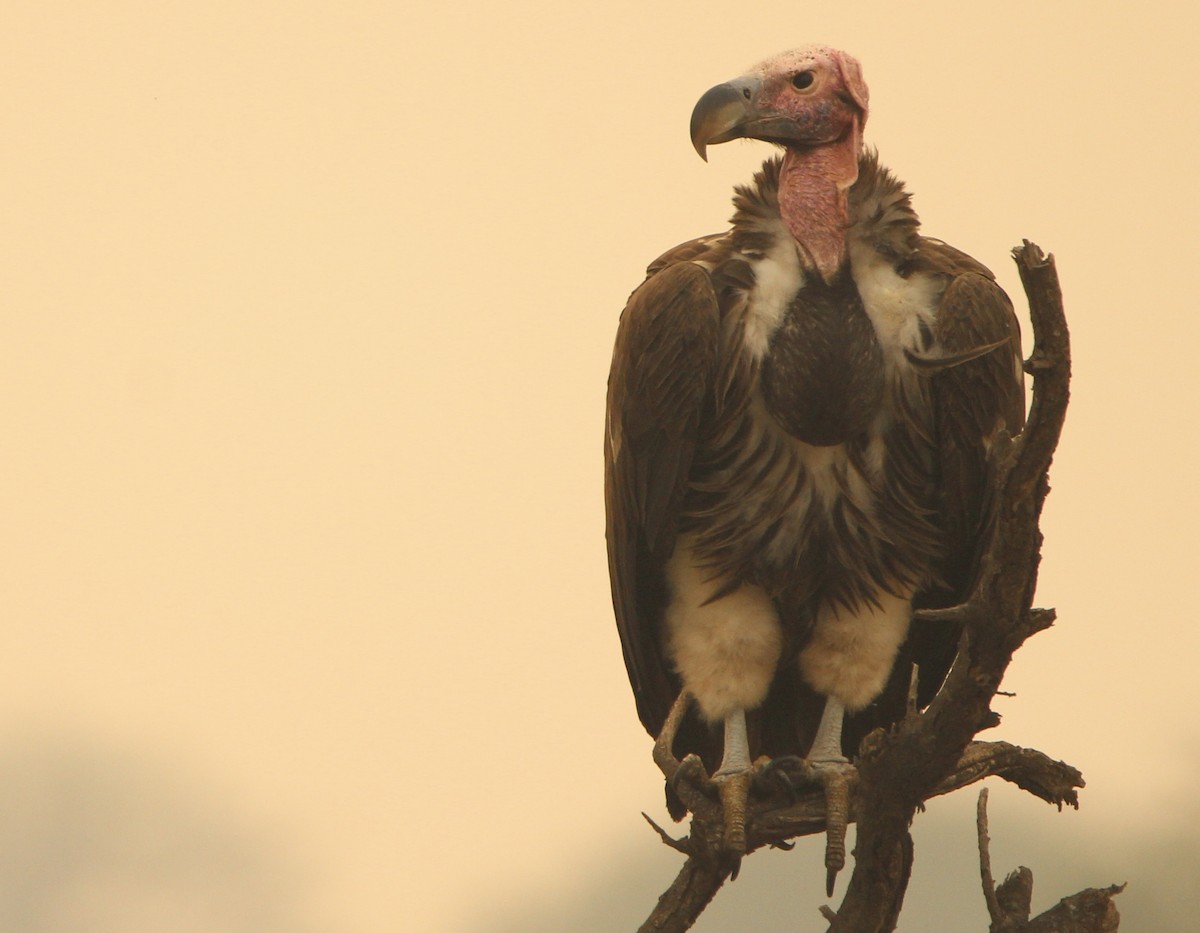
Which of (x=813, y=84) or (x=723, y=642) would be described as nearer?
(x=813, y=84)

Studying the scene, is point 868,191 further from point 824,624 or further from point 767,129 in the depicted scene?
point 824,624

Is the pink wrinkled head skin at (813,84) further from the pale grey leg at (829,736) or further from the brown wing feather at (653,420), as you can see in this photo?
the pale grey leg at (829,736)

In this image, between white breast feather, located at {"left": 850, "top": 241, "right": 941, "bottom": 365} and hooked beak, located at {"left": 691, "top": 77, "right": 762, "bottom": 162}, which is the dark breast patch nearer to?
white breast feather, located at {"left": 850, "top": 241, "right": 941, "bottom": 365}

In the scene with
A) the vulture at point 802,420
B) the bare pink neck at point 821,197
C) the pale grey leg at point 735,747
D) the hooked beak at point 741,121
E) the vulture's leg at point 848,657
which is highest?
the hooked beak at point 741,121

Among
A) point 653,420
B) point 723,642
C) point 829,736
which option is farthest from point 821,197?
point 829,736

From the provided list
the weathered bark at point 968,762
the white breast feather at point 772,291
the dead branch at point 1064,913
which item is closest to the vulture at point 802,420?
the white breast feather at point 772,291

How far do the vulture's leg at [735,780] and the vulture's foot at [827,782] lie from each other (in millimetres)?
59

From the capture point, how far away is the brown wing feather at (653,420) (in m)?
3.50

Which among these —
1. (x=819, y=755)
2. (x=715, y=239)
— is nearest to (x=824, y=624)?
(x=819, y=755)

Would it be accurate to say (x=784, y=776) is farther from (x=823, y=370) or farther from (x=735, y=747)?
(x=823, y=370)

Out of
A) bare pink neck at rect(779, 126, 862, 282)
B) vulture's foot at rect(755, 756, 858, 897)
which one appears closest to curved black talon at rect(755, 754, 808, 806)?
vulture's foot at rect(755, 756, 858, 897)

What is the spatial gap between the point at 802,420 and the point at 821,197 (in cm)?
51

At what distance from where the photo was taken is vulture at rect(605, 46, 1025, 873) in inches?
138

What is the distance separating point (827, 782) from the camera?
3.56 metres
